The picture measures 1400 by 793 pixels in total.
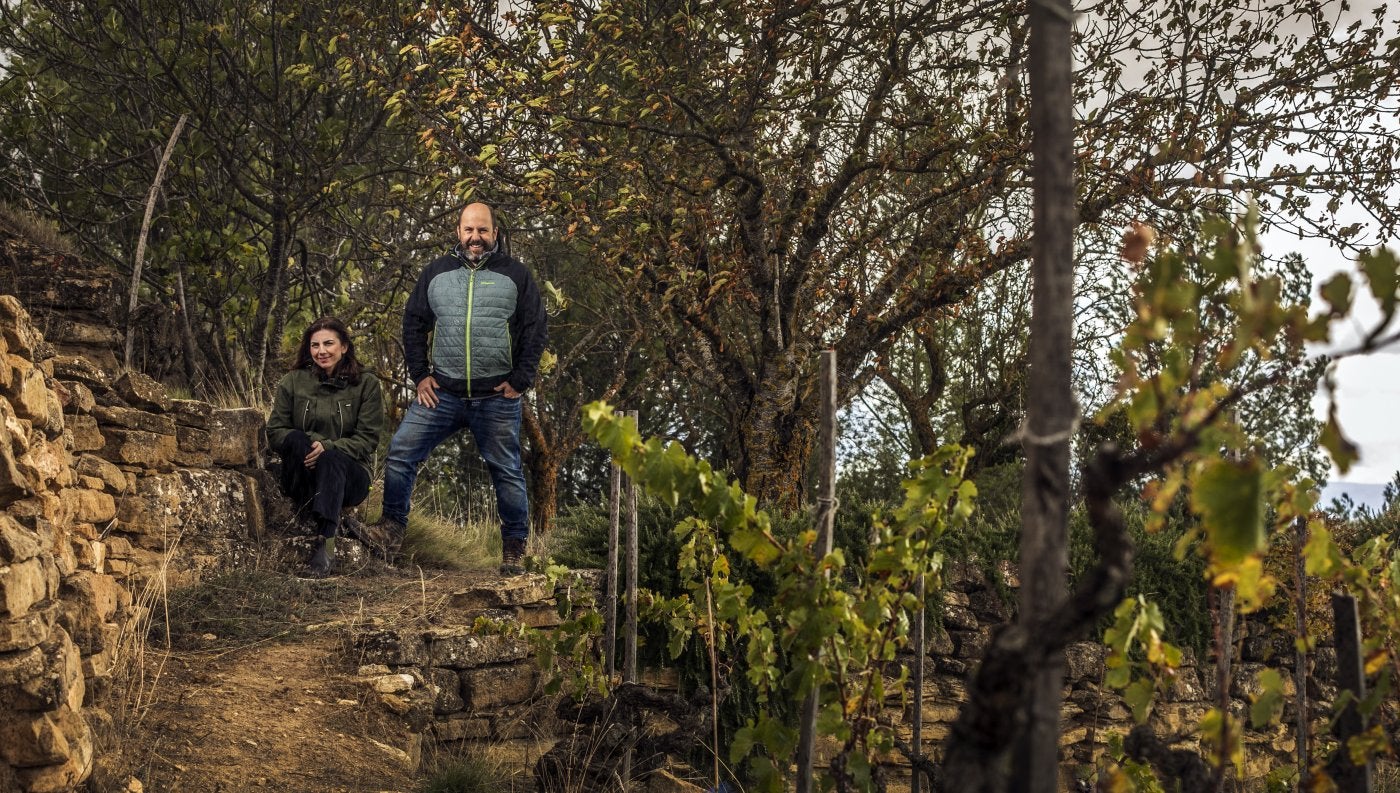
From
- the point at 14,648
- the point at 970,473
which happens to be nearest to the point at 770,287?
the point at 970,473

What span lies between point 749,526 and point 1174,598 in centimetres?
561

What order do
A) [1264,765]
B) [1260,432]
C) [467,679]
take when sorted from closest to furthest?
1. [467,679]
2. [1264,765]
3. [1260,432]

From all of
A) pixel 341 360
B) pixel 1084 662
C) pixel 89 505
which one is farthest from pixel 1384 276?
pixel 1084 662

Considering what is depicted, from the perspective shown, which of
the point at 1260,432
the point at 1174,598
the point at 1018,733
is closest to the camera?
the point at 1018,733

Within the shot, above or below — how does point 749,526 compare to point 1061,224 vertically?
below

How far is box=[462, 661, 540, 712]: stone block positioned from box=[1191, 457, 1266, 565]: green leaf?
4.53 metres

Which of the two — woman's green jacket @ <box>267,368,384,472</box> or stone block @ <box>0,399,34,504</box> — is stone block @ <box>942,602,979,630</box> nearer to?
woman's green jacket @ <box>267,368,384,472</box>

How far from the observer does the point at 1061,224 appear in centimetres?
171

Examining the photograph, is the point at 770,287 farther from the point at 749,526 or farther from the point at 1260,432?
the point at 1260,432

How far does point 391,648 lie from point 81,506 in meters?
1.43

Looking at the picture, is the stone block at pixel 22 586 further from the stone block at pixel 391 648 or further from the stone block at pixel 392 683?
the stone block at pixel 391 648

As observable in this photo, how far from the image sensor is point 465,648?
18.5 feet

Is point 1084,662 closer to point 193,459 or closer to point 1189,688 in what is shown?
point 1189,688

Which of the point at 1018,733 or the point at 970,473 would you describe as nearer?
the point at 1018,733
